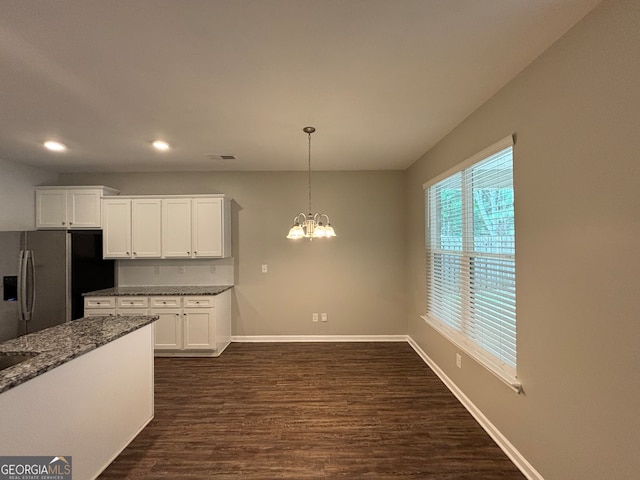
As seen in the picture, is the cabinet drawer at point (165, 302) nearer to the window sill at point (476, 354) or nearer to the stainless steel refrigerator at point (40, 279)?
the stainless steel refrigerator at point (40, 279)

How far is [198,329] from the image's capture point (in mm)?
3906

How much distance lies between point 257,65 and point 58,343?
7.08 ft

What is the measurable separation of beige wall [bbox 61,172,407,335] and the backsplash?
549mm

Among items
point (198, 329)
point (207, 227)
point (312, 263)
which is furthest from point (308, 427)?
point (207, 227)

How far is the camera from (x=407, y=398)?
9.37 ft

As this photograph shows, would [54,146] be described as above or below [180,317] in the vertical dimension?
above

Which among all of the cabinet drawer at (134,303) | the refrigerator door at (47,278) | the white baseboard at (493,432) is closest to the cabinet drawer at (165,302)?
the cabinet drawer at (134,303)

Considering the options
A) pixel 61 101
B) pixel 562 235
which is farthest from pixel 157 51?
pixel 562 235

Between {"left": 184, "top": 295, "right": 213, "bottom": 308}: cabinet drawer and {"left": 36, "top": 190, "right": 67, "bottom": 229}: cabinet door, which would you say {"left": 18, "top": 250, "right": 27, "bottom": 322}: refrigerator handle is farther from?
{"left": 184, "top": 295, "right": 213, "bottom": 308}: cabinet drawer

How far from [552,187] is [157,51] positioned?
2443mm

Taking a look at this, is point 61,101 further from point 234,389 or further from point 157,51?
point 234,389

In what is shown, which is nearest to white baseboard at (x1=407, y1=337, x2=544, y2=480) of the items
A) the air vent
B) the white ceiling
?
the white ceiling

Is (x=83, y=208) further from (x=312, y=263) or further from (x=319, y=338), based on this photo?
(x=319, y=338)

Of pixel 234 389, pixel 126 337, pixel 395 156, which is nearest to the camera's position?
pixel 126 337
